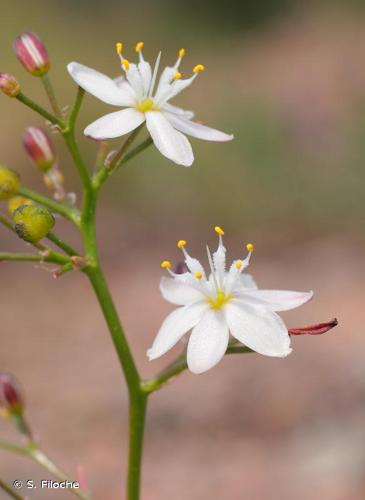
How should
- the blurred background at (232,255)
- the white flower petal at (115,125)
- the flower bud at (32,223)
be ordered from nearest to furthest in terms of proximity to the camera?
the flower bud at (32,223) < the white flower petal at (115,125) < the blurred background at (232,255)

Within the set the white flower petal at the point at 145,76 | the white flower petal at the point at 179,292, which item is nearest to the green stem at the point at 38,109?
the white flower petal at the point at 145,76

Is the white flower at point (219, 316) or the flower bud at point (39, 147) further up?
the flower bud at point (39, 147)

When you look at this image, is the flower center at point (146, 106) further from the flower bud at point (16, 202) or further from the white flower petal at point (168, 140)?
the flower bud at point (16, 202)

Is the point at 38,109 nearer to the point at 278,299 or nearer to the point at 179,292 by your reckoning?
the point at 179,292

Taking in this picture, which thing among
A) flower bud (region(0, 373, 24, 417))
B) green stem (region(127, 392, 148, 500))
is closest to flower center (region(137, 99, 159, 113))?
green stem (region(127, 392, 148, 500))

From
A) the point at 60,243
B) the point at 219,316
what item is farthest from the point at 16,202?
the point at 219,316

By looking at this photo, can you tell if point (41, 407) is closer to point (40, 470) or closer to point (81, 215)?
point (40, 470)
